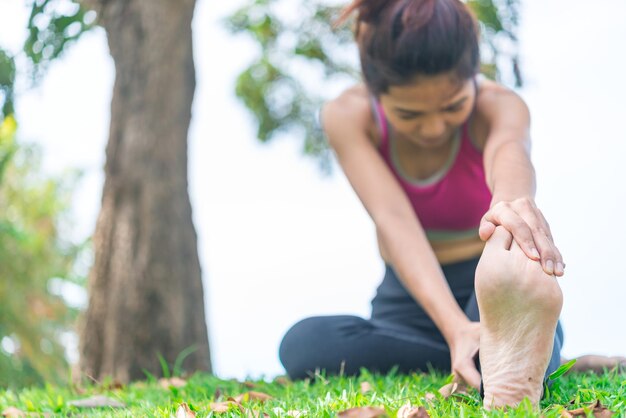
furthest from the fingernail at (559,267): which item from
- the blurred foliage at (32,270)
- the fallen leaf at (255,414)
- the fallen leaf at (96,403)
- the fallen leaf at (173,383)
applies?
the blurred foliage at (32,270)

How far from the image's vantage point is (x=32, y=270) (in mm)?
6340

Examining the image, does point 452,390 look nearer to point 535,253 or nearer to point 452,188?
point 535,253

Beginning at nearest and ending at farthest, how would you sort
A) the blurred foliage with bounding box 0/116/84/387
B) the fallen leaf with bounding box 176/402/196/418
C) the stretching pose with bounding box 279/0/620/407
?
the fallen leaf with bounding box 176/402/196/418 → the stretching pose with bounding box 279/0/620/407 → the blurred foliage with bounding box 0/116/84/387

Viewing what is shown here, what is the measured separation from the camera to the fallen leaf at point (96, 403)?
6.54ft

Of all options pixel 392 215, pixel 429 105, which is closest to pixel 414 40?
pixel 429 105

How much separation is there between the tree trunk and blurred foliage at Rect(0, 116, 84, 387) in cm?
136

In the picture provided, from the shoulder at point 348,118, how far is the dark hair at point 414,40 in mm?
179

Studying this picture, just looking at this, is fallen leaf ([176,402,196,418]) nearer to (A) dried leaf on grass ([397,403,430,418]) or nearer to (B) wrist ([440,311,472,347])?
(A) dried leaf on grass ([397,403,430,418])

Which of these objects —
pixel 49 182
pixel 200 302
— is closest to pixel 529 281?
pixel 200 302

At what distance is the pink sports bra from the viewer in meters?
2.41

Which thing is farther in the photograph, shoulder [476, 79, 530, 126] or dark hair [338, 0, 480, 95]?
shoulder [476, 79, 530, 126]

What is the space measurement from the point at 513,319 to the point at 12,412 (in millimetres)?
1213

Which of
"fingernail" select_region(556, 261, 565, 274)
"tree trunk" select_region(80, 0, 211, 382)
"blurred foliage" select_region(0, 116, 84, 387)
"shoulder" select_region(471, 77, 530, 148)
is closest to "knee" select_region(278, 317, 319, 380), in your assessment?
"shoulder" select_region(471, 77, 530, 148)

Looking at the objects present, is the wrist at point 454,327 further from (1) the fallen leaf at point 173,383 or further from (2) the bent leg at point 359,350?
(1) the fallen leaf at point 173,383
